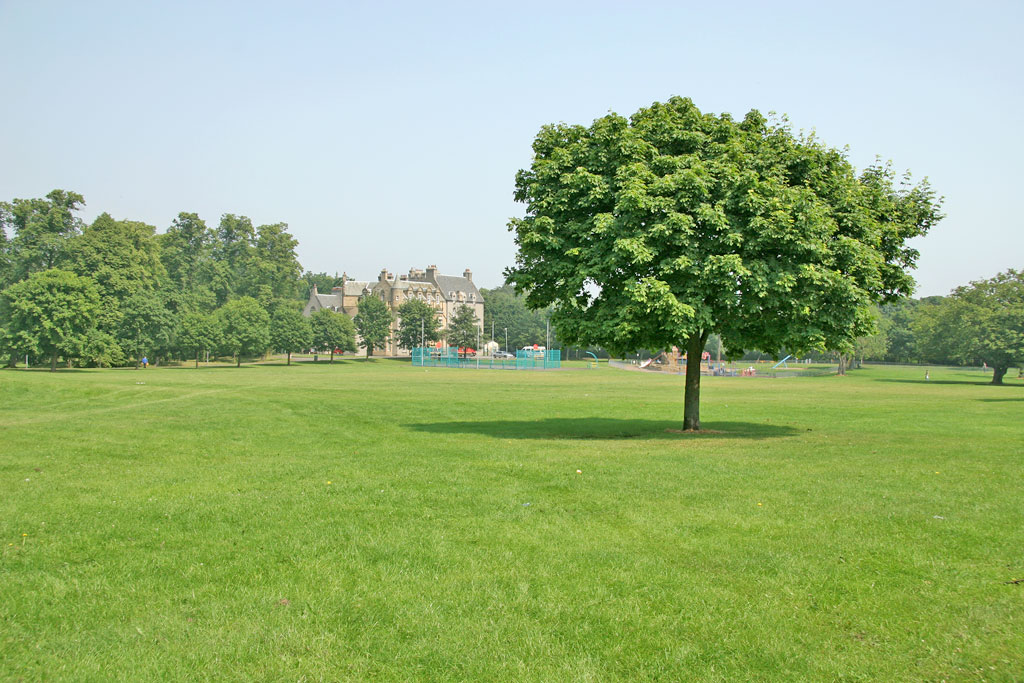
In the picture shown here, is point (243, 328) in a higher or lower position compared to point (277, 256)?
lower

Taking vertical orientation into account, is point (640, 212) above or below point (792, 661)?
above

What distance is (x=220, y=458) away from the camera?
1748 centimetres

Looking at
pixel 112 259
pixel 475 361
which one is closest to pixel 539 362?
pixel 475 361

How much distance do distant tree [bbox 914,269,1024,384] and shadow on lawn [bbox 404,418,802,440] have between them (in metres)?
56.2

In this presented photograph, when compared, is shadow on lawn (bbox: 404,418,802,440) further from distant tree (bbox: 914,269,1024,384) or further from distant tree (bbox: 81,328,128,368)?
distant tree (bbox: 81,328,128,368)

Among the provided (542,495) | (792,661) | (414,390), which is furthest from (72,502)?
(414,390)

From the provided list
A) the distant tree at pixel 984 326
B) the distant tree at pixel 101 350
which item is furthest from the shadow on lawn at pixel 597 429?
the distant tree at pixel 101 350

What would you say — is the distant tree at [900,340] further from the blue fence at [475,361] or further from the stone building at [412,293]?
the stone building at [412,293]

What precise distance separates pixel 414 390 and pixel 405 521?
38831 millimetres

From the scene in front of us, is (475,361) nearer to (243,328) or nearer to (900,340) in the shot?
(243,328)

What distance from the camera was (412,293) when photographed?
536 ft

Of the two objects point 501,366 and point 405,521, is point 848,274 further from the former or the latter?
point 501,366

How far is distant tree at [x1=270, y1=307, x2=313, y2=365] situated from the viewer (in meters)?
113

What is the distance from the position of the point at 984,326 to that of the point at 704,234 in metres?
65.7
